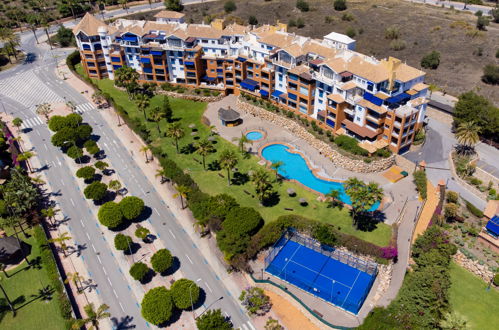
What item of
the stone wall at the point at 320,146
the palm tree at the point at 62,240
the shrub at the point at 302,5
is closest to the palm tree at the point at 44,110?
the palm tree at the point at 62,240

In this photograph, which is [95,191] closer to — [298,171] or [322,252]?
[298,171]

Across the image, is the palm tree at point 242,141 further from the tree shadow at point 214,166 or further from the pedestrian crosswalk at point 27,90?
the pedestrian crosswalk at point 27,90

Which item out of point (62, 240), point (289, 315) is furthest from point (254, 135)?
point (62, 240)

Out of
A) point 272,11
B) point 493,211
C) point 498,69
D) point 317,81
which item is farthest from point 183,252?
point 272,11

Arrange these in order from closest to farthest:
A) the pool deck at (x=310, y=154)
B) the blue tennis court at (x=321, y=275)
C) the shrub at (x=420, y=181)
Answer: the blue tennis court at (x=321, y=275)
the shrub at (x=420, y=181)
the pool deck at (x=310, y=154)

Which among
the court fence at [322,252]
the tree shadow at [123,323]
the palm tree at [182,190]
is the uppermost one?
the palm tree at [182,190]

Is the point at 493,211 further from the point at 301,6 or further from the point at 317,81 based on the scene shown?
the point at 301,6
